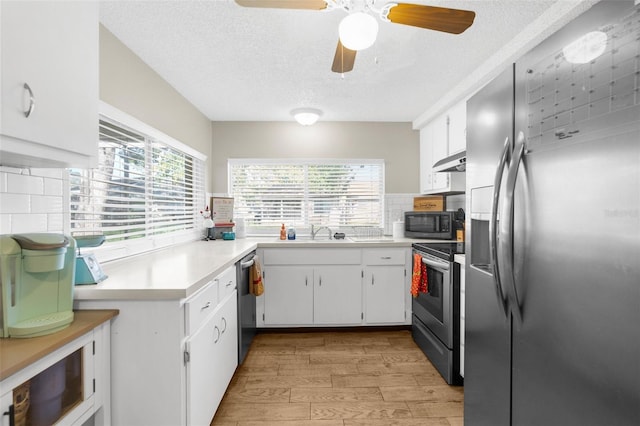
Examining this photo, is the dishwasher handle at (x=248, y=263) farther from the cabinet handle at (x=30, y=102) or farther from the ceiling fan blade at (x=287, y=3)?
the ceiling fan blade at (x=287, y=3)

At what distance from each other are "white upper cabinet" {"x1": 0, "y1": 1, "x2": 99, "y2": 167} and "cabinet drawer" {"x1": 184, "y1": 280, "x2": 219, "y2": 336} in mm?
736

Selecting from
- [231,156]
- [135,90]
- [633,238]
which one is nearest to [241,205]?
[231,156]

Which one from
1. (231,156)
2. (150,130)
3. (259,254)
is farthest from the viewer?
(231,156)

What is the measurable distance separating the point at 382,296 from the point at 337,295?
17.9 inches

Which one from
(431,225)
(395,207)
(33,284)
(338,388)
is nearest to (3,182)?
(33,284)

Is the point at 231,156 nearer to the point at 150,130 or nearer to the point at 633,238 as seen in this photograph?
the point at 150,130

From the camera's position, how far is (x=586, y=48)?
2.59 ft

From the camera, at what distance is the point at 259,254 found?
116 inches

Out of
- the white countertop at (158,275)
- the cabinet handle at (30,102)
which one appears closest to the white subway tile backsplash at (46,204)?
the white countertop at (158,275)

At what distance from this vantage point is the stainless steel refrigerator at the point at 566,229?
2.28 ft

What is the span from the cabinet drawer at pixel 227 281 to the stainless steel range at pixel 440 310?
153 centimetres

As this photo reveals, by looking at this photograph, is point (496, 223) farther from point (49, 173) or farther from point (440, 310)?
point (49, 173)

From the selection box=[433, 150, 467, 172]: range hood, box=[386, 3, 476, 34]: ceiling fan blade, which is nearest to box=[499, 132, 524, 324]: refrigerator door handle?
box=[386, 3, 476, 34]: ceiling fan blade

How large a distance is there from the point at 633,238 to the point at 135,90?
2.59 meters
